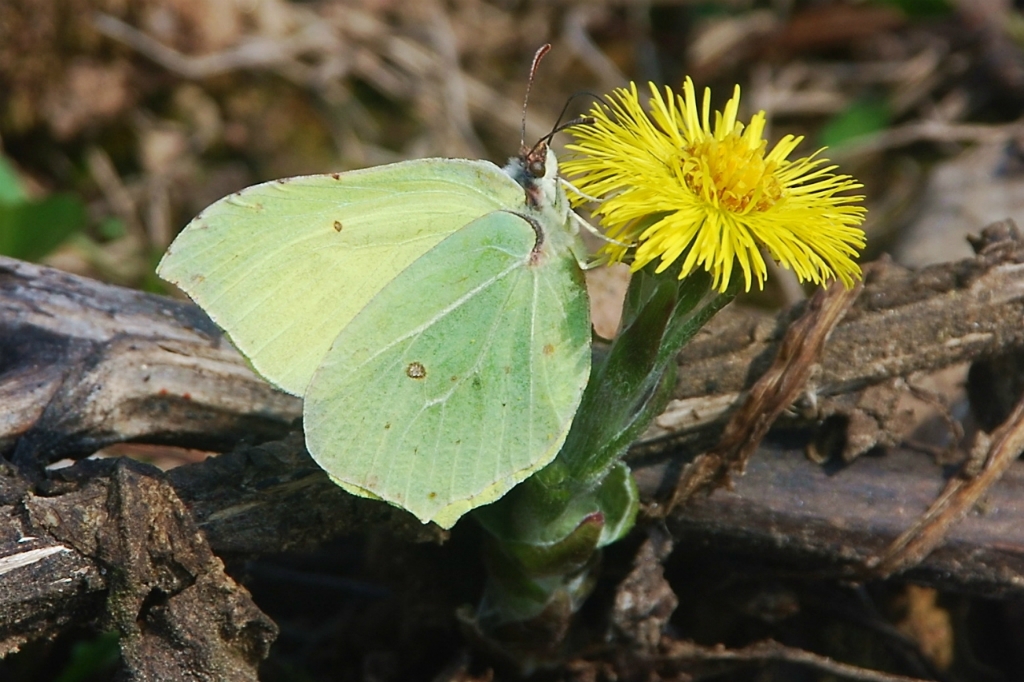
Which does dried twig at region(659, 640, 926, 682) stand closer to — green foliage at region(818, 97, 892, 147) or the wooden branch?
the wooden branch

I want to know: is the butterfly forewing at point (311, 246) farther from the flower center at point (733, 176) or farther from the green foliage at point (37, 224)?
the green foliage at point (37, 224)

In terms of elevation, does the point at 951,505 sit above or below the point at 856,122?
below

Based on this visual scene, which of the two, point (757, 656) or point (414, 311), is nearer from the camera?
point (414, 311)

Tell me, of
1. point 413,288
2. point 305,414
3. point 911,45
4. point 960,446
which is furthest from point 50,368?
point 911,45

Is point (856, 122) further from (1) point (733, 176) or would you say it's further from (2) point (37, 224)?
(2) point (37, 224)

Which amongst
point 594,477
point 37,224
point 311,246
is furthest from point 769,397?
point 37,224

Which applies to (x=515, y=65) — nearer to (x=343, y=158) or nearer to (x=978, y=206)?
(x=343, y=158)

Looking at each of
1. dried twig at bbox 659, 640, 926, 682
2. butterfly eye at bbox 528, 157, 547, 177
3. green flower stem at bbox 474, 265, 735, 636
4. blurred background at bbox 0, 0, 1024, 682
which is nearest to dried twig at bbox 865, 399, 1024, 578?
dried twig at bbox 659, 640, 926, 682
